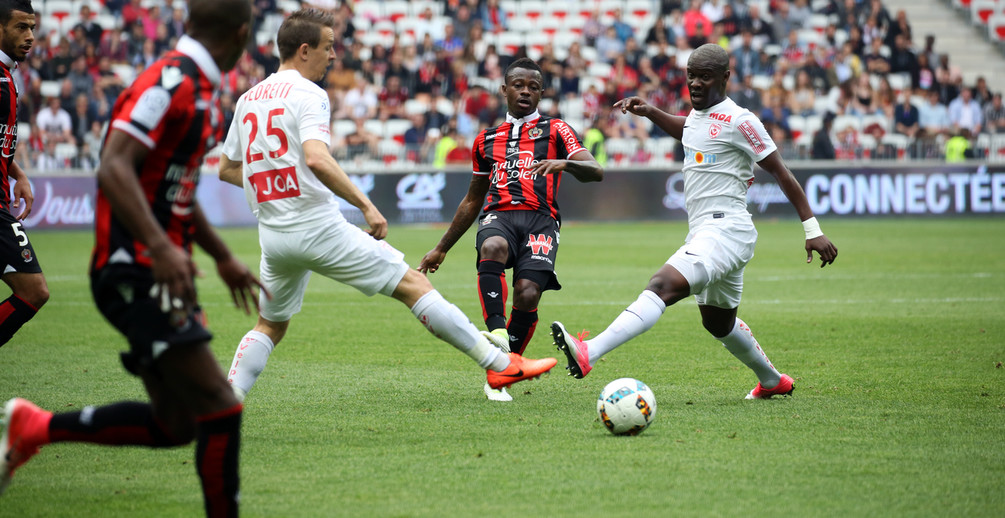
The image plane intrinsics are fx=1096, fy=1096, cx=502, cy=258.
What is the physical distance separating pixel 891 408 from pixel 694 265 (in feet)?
4.74

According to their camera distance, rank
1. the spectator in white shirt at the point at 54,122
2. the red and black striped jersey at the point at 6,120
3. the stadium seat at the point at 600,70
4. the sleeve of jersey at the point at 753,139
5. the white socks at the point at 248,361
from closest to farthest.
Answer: the white socks at the point at 248,361 → the sleeve of jersey at the point at 753,139 → the red and black striped jersey at the point at 6,120 → the spectator in white shirt at the point at 54,122 → the stadium seat at the point at 600,70

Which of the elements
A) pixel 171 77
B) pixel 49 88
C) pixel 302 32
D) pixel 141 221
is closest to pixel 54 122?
pixel 49 88

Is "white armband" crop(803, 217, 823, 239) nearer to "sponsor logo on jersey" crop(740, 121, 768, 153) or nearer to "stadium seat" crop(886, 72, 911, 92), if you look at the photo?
"sponsor logo on jersey" crop(740, 121, 768, 153)

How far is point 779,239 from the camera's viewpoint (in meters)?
20.0

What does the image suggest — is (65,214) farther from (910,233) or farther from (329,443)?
(329,443)

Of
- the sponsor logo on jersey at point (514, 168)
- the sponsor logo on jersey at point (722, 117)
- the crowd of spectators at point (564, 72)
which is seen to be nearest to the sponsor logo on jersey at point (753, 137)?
the sponsor logo on jersey at point (722, 117)

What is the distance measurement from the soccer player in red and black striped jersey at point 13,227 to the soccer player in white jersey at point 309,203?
5.51 ft

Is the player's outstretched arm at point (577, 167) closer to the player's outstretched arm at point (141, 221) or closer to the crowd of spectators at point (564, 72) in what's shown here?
the player's outstretched arm at point (141, 221)

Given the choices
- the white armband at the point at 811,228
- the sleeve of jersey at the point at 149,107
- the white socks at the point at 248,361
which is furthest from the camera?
the white armband at the point at 811,228

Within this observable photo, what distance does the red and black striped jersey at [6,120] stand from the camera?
6.61m

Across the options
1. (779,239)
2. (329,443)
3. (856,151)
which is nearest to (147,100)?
(329,443)

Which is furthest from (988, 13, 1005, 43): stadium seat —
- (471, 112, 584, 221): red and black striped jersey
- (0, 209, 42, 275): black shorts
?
(0, 209, 42, 275): black shorts

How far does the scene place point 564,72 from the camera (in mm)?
26594

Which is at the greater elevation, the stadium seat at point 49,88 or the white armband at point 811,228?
the white armband at point 811,228
